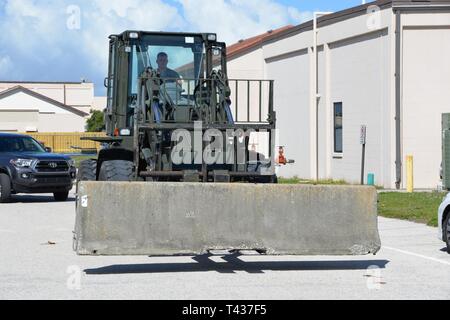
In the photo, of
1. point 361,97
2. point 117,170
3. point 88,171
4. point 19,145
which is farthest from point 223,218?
point 361,97

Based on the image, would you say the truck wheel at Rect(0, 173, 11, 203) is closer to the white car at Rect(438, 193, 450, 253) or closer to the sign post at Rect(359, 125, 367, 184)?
the sign post at Rect(359, 125, 367, 184)

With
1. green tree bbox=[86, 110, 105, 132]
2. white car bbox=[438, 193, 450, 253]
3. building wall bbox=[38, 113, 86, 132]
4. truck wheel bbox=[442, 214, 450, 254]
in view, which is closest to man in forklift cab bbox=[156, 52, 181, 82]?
white car bbox=[438, 193, 450, 253]

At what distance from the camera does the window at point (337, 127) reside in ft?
110

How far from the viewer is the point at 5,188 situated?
23.9m

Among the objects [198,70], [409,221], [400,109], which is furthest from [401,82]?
[198,70]

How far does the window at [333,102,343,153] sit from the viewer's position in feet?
110

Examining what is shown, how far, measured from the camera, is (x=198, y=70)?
586 inches

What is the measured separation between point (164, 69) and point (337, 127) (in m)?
19.9

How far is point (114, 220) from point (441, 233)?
17.1ft

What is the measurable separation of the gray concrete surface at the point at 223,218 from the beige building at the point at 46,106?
86883 millimetres

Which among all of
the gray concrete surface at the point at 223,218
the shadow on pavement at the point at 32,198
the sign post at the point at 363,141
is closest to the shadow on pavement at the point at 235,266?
the gray concrete surface at the point at 223,218

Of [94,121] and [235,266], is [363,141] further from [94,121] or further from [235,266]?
[94,121]

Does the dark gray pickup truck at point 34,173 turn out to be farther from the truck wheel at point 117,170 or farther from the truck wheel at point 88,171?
the truck wheel at point 117,170

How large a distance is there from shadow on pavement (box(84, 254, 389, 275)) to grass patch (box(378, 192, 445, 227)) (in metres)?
6.05
